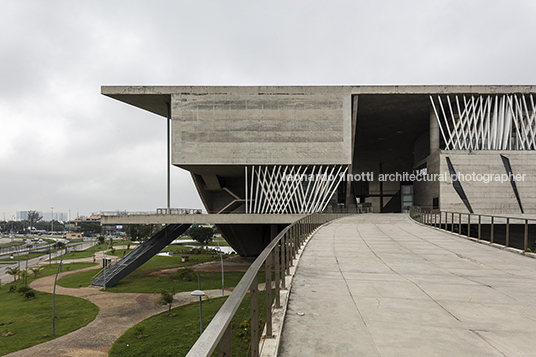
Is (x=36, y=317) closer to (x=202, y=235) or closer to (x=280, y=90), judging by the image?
(x=280, y=90)

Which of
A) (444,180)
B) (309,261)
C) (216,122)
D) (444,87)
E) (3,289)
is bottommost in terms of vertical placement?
(3,289)

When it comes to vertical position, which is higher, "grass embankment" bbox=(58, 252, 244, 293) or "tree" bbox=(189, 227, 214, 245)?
"grass embankment" bbox=(58, 252, 244, 293)

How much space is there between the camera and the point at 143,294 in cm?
3170

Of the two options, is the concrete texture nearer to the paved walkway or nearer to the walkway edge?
the paved walkway

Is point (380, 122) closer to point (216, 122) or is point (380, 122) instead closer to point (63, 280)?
point (216, 122)

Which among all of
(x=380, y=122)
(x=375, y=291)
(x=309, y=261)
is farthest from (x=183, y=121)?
(x=375, y=291)

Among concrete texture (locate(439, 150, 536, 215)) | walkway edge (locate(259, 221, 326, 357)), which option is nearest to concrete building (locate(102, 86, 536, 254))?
concrete texture (locate(439, 150, 536, 215))

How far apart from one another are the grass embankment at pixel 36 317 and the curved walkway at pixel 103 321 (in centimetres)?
73

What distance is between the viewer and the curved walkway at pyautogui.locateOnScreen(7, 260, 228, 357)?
20.5 metres

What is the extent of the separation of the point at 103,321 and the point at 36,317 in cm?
729

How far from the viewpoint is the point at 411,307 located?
497 centimetres

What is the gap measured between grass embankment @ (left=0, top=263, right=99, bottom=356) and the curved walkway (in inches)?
28.7

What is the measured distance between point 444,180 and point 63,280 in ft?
152

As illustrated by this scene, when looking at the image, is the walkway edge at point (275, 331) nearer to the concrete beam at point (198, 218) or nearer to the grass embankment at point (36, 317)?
the grass embankment at point (36, 317)
